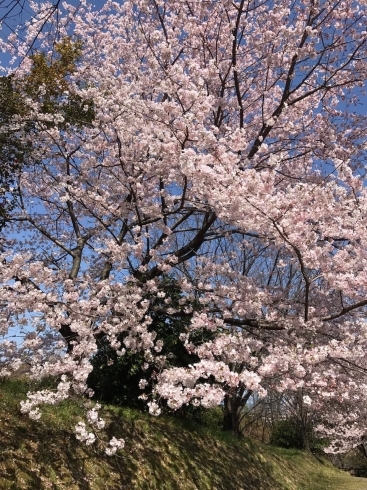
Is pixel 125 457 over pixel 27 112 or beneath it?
beneath

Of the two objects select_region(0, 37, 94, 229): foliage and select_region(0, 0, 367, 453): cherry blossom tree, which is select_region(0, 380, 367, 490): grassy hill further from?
select_region(0, 37, 94, 229): foliage

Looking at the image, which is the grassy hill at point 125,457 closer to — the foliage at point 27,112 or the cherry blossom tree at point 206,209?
the cherry blossom tree at point 206,209

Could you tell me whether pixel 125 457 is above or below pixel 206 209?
below

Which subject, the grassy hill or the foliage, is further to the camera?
the foliage

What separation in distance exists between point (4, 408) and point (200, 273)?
3.94 metres

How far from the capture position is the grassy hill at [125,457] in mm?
5297

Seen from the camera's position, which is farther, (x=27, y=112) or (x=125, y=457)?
(x=27, y=112)

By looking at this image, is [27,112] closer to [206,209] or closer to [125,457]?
[206,209]

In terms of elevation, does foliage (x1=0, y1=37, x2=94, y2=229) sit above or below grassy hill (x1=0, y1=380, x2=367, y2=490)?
above

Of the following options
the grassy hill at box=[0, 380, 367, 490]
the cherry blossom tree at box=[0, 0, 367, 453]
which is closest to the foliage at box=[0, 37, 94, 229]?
the cherry blossom tree at box=[0, 0, 367, 453]

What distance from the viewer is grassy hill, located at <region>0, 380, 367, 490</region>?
209 inches

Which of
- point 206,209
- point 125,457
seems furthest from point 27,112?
point 125,457

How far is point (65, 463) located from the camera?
570 centimetres

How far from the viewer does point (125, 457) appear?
22.4 ft
